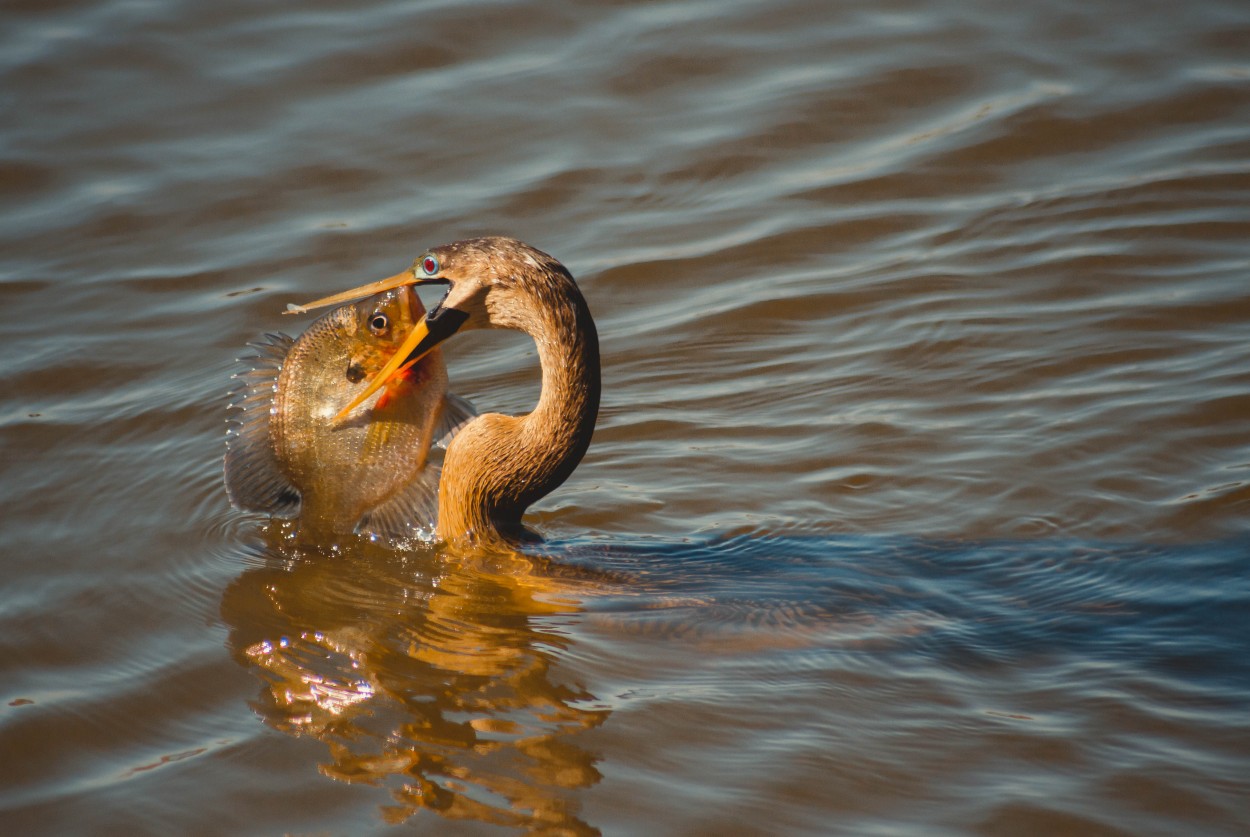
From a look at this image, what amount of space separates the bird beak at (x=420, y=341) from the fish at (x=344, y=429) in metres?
0.06

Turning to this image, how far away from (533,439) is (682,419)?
134 centimetres

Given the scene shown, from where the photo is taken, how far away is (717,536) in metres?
5.14

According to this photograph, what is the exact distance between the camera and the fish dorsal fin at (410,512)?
4.93 metres

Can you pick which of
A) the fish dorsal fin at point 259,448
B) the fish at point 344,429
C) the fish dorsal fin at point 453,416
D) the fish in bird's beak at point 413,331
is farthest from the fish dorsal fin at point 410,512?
the fish in bird's beak at point 413,331

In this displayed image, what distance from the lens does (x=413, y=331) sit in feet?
14.5

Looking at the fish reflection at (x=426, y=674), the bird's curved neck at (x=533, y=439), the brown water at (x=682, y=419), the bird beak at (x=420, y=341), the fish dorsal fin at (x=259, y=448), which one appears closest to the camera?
the fish reflection at (x=426, y=674)

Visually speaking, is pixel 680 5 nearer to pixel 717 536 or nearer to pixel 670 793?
pixel 717 536

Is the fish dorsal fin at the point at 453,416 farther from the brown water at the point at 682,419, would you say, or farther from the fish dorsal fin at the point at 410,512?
the brown water at the point at 682,419

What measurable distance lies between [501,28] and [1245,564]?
603 cm

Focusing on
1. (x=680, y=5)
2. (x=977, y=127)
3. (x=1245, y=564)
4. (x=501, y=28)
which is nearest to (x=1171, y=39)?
(x=977, y=127)

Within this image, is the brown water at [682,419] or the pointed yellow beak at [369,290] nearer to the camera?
the brown water at [682,419]

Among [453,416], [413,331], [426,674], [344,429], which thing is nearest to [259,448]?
[344,429]

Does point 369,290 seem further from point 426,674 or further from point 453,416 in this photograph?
point 426,674

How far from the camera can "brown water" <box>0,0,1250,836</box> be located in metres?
3.85
